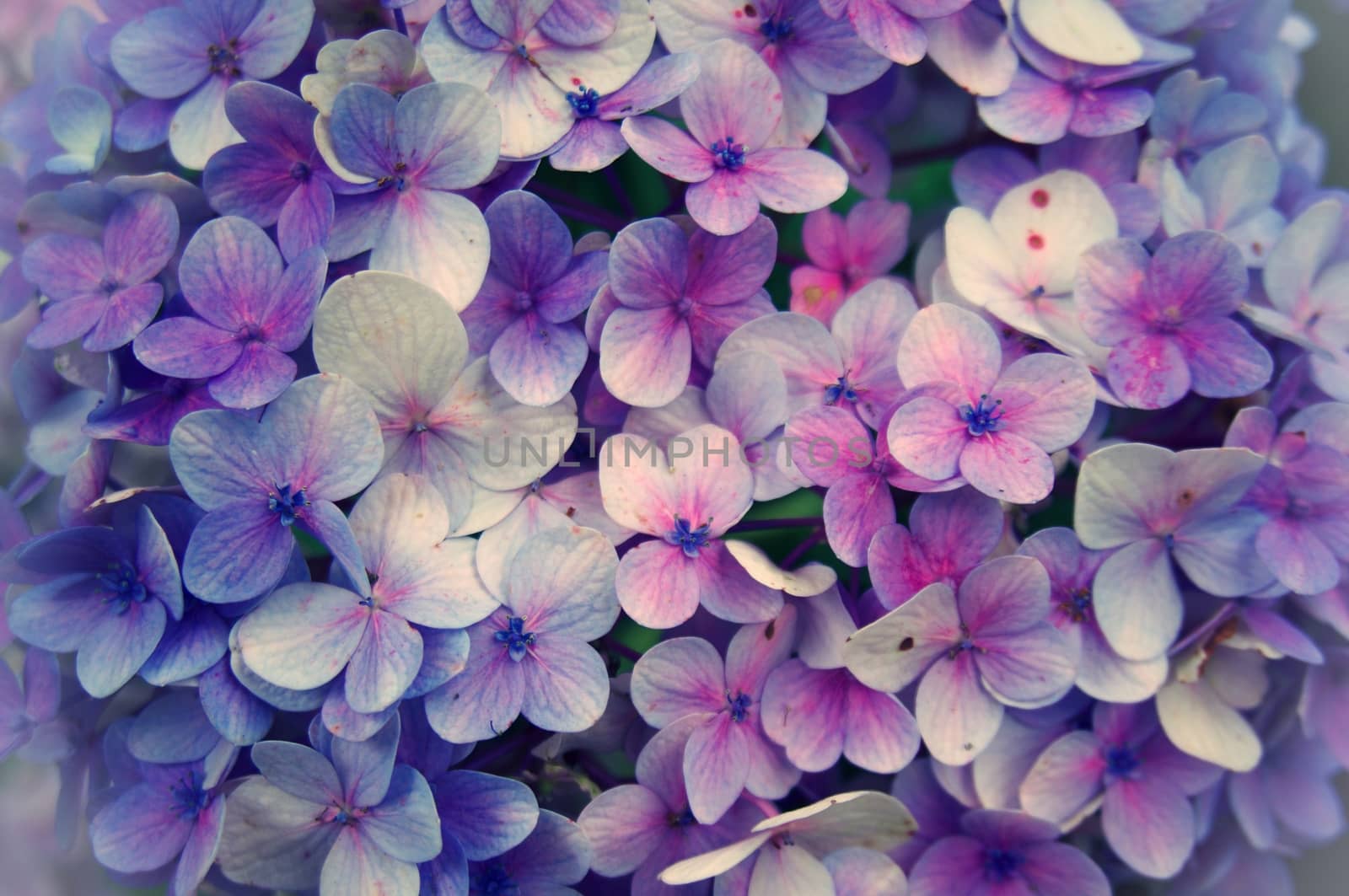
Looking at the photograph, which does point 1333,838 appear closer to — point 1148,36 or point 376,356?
point 1148,36

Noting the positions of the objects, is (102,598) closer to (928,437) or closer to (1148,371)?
(928,437)

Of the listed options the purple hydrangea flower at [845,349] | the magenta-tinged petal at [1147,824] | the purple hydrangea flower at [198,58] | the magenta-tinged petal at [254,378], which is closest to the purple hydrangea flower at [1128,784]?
the magenta-tinged petal at [1147,824]

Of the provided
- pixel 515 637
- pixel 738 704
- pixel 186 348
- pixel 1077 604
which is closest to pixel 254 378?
pixel 186 348

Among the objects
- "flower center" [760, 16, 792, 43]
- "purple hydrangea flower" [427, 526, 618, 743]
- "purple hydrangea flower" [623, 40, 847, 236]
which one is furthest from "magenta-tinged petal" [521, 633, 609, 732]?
"flower center" [760, 16, 792, 43]

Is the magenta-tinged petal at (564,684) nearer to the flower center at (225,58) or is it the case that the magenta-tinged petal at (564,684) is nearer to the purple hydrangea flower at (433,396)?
the purple hydrangea flower at (433,396)

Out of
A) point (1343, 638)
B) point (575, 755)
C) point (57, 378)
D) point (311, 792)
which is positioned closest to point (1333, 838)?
point (1343, 638)

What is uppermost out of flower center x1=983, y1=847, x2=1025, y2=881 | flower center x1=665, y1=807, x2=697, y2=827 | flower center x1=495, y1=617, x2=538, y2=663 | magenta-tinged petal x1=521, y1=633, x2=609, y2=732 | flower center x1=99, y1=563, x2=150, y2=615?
flower center x1=495, y1=617, x2=538, y2=663

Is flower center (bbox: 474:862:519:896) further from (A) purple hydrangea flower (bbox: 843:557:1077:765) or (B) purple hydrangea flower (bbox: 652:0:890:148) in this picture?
(B) purple hydrangea flower (bbox: 652:0:890:148)
